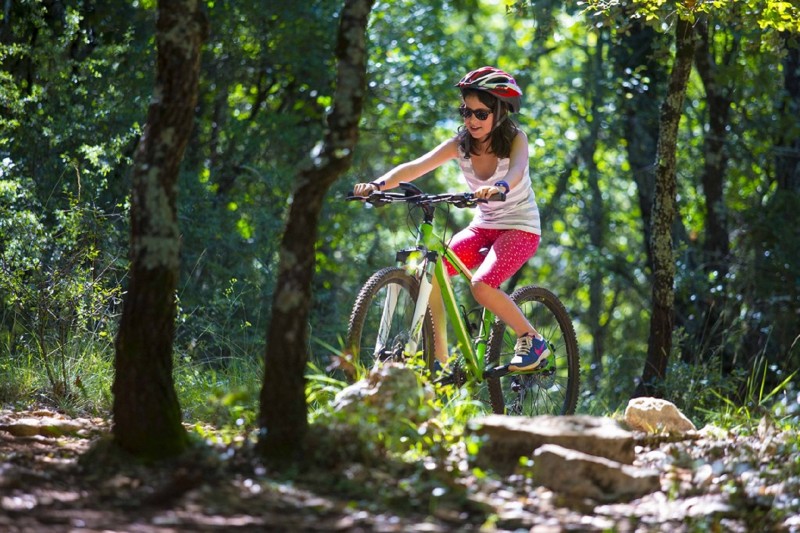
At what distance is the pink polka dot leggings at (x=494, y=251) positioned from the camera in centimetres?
625

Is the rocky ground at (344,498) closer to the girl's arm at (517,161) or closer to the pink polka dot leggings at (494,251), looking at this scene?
the pink polka dot leggings at (494,251)

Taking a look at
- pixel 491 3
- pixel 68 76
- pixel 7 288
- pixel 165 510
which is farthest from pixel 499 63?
pixel 165 510

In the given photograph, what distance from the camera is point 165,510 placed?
3803 millimetres

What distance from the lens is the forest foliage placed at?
718 cm

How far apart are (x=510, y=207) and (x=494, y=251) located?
300 mm

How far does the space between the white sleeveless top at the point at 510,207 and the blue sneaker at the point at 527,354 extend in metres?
0.63

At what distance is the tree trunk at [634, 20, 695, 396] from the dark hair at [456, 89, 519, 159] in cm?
214

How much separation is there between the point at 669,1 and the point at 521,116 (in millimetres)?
6165

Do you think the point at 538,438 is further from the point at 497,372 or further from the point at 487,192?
the point at 497,372

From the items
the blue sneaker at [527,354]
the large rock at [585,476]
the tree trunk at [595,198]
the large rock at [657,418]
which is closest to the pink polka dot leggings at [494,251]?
the blue sneaker at [527,354]

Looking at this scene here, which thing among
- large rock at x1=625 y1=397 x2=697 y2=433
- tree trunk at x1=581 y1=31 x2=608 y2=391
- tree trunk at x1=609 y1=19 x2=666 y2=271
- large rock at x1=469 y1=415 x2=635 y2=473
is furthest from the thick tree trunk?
large rock at x1=469 y1=415 x2=635 y2=473

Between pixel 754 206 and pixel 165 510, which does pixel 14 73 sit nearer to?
pixel 165 510

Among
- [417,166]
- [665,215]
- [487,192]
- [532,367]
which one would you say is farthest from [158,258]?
[665,215]

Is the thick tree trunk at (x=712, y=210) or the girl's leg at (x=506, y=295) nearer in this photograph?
the girl's leg at (x=506, y=295)
